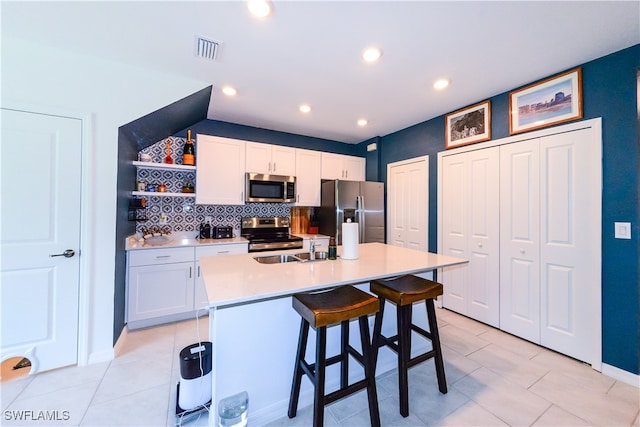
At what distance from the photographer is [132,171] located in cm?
289

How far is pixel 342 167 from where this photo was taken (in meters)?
4.31

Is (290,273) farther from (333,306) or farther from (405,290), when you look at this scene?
(405,290)

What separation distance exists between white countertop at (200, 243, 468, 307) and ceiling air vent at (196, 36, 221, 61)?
1651 millimetres

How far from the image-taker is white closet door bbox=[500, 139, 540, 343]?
2.45 metres

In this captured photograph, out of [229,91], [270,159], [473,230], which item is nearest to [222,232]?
[270,159]

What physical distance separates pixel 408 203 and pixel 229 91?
281cm

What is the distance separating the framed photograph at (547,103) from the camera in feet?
7.18

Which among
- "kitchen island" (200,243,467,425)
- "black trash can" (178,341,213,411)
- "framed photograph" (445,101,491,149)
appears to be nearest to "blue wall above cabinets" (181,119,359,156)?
"framed photograph" (445,101,491,149)

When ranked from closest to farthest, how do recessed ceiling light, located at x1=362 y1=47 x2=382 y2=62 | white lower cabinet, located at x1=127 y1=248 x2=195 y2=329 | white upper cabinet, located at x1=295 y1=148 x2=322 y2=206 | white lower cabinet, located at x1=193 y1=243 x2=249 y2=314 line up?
recessed ceiling light, located at x1=362 y1=47 x2=382 y2=62 → white lower cabinet, located at x1=127 y1=248 x2=195 y2=329 → white lower cabinet, located at x1=193 y1=243 x2=249 y2=314 → white upper cabinet, located at x1=295 y1=148 x2=322 y2=206

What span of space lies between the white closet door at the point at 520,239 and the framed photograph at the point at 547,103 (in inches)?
7.6

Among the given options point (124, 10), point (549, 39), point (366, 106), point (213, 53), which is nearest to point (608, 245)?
point (549, 39)

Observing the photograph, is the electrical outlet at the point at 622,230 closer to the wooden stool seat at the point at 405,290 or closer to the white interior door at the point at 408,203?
the wooden stool seat at the point at 405,290

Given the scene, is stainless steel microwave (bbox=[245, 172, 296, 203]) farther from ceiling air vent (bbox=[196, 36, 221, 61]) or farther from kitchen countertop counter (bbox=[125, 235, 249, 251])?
ceiling air vent (bbox=[196, 36, 221, 61])

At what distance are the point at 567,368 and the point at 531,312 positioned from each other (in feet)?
1.65
